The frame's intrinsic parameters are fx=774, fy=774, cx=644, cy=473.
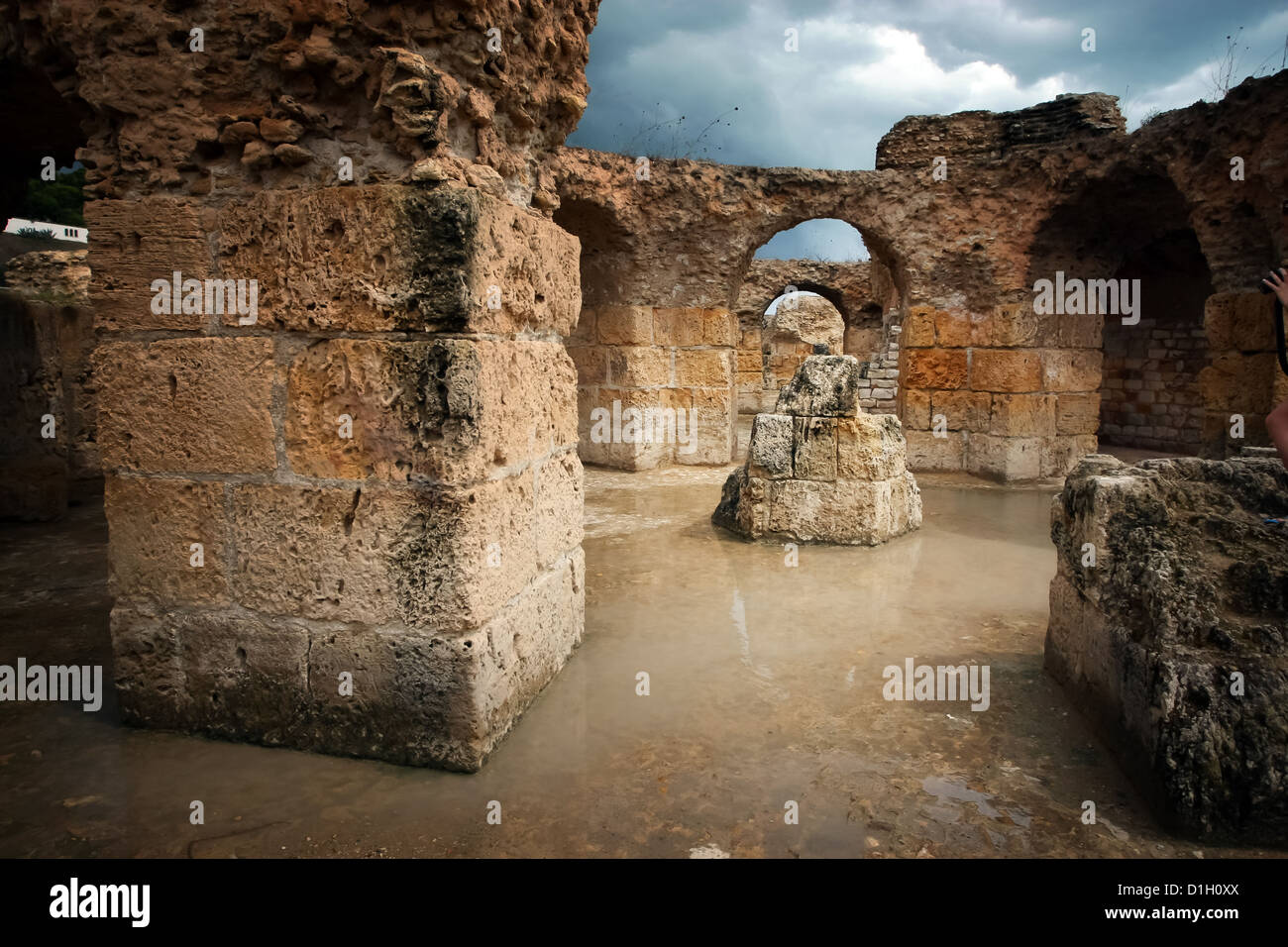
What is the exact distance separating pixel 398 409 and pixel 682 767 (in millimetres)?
1494

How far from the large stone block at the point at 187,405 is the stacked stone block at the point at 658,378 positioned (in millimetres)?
6918

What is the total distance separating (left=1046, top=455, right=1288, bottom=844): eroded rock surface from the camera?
213 cm

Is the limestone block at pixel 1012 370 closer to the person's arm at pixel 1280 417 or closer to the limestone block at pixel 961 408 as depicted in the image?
the limestone block at pixel 961 408

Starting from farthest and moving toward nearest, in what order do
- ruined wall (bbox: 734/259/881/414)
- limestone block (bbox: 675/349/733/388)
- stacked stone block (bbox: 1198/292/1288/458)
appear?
ruined wall (bbox: 734/259/881/414), limestone block (bbox: 675/349/733/388), stacked stone block (bbox: 1198/292/1288/458)

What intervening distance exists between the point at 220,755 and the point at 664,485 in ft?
20.1

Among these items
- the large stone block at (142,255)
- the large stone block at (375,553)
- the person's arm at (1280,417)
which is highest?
the large stone block at (142,255)

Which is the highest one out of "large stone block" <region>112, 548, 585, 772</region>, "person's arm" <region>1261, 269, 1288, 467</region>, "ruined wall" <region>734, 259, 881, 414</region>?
"ruined wall" <region>734, 259, 881, 414</region>

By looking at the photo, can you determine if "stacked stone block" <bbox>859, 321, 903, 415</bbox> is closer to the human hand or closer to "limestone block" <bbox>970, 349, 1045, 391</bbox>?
"limestone block" <bbox>970, 349, 1045, 391</bbox>

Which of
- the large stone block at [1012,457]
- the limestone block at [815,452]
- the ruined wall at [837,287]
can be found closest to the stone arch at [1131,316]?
the large stone block at [1012,457]

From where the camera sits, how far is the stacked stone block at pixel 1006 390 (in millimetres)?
9242

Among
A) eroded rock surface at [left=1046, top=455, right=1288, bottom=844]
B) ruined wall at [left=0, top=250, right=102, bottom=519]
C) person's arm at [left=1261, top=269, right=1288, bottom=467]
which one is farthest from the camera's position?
ruined wall at [left=0, top=250, right=102, bottom=519]

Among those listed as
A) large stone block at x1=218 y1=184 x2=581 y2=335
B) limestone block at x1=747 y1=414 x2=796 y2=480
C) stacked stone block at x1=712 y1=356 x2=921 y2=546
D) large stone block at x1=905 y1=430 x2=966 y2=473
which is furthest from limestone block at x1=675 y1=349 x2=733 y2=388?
large stone block at x1=218 y1=184 x2=581 y2=335

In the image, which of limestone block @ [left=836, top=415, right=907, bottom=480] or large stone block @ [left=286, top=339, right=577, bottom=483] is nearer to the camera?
large stone block @ [left=286, top=339, right=577, bottom=483]

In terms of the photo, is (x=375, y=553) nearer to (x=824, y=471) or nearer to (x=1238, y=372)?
(x=824, y=471)
